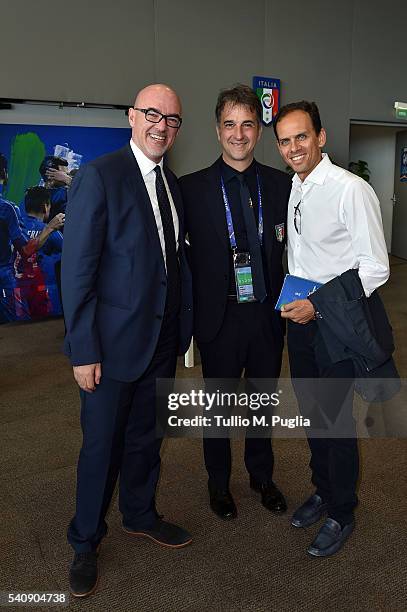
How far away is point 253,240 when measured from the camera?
6.99 feet

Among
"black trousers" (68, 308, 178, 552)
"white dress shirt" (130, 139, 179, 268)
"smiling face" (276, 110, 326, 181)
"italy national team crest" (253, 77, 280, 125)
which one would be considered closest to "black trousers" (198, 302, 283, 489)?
"black trousers" (68, 308, 178, 552)

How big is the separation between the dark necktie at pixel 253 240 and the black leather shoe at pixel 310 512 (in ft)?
3.05

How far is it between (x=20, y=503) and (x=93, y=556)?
0.64m

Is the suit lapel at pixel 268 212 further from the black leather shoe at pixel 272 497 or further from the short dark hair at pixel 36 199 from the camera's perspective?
the short dark hair at pixel 36 199

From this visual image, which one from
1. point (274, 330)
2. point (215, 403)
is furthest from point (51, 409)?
point (274, 330)

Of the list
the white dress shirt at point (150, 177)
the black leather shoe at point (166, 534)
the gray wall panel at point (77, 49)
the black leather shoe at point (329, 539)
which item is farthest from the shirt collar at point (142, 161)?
the gray wall panel at point (77, 49)

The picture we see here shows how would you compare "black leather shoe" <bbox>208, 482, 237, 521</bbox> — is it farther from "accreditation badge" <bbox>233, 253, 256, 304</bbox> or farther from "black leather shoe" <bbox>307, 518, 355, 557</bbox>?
"accreditation badge" <bbox>233, 253, 256, 304</bbox>

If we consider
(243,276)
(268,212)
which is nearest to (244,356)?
(243,276)

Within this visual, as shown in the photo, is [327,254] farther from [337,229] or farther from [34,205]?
[34,205]

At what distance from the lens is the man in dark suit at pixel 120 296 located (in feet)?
5.69

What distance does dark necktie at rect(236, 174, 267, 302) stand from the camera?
2119mm

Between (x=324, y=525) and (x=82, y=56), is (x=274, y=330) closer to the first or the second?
(x=324, y=525)

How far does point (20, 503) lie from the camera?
2.42m

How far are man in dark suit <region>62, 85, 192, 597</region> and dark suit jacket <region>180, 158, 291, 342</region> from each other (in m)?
0.10
